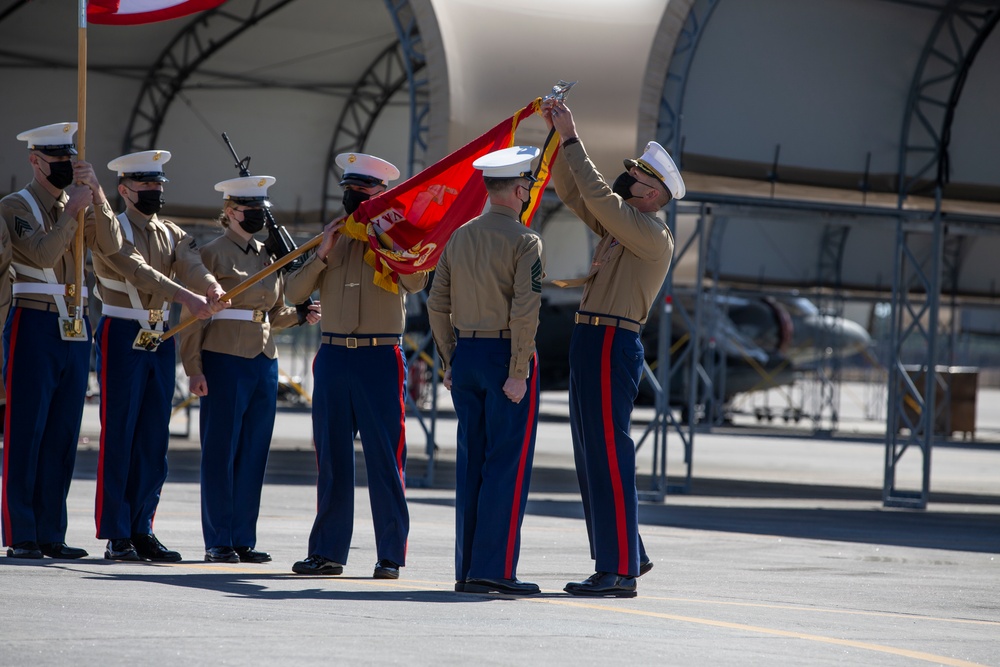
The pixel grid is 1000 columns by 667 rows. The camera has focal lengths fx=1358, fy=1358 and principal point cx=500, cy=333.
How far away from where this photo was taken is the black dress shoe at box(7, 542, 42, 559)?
6.45m

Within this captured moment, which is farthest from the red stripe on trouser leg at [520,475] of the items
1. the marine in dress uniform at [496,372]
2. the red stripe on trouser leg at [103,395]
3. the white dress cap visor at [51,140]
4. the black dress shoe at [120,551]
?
the white dress cap visor at [51,140]

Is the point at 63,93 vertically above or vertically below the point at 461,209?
above

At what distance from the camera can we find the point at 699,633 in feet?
16.2

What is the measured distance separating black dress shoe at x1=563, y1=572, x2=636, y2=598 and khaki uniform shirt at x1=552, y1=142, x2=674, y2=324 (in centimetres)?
116

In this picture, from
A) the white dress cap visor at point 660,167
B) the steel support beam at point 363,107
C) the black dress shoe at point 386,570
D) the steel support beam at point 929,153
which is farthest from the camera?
the steel support beam at point 363,107

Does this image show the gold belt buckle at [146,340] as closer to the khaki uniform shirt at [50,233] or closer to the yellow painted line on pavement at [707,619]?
the khaki uniform shirt at [50,233]

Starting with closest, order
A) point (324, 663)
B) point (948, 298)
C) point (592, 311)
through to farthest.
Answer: point (324, 663), point (592, 311), point (948, 298)

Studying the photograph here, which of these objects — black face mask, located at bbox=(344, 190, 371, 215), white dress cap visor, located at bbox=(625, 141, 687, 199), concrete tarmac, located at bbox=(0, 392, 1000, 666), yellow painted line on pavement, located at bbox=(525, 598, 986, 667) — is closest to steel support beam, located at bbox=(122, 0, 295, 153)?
concrete tarmac, located at bbox=(0, 392, 1000, 666)

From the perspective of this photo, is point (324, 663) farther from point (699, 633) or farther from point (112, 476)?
point (112, 476)

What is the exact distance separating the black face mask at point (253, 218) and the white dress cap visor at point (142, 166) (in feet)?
1.50

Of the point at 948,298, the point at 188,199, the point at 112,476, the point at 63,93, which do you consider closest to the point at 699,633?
the point at 112,476

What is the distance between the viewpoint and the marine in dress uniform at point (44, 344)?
648cm

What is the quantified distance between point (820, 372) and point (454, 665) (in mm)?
25075

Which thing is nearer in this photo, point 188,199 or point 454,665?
point 454,665
